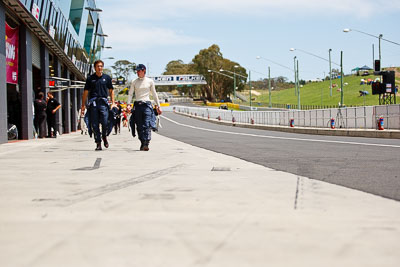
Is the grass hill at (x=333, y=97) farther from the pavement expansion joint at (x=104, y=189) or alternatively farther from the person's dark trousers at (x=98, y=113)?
the pavement expansion joint at (x=104, y=189)

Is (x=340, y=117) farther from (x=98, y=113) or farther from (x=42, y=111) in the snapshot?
(x=98, y=113)

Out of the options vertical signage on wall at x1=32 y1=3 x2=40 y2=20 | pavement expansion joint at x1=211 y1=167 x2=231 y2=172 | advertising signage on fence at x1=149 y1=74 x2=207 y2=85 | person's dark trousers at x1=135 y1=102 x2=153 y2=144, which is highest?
advertising signage on fence at x1=149 y1=74 x2=207 y2=85

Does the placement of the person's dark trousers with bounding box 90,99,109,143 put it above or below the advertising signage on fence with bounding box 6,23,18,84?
below

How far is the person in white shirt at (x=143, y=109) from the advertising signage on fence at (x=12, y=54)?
25.1 feet

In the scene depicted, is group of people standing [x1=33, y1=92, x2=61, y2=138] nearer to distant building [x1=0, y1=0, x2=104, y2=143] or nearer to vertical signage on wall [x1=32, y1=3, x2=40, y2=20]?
distant building [x1=0, y1=0, x2=104, y2=143]

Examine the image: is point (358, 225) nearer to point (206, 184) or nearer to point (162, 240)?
point (162, 240)

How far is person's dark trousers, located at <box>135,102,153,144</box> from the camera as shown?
1120 cm

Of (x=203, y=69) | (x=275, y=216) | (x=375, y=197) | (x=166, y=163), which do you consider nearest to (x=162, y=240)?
(x=275, y=216)

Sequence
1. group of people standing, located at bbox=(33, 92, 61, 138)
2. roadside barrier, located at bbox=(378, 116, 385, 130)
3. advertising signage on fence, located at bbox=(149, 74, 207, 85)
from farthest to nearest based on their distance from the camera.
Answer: advertising signage on fence, located at bbox=(149, 74, 207, 85) → roadside barrier, located at bbox=(378, 116, 385, 130) → group of people standing, located at bbox=(33, 92, 61, 138)

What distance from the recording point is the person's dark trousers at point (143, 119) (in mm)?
11195

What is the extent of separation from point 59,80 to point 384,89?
2146 cm

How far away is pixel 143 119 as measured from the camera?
1134 centimetres

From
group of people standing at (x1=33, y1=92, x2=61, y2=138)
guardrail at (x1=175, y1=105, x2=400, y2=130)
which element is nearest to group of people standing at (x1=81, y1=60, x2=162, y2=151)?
group of people standing at (x1=33, y1=92, x2=61, y2=138)

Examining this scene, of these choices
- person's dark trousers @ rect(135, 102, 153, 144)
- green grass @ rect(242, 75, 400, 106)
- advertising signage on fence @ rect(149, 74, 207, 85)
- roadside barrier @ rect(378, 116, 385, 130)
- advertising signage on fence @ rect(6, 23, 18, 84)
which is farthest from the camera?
advertising signage on fence @ rect(149, 74, 207, 85)
